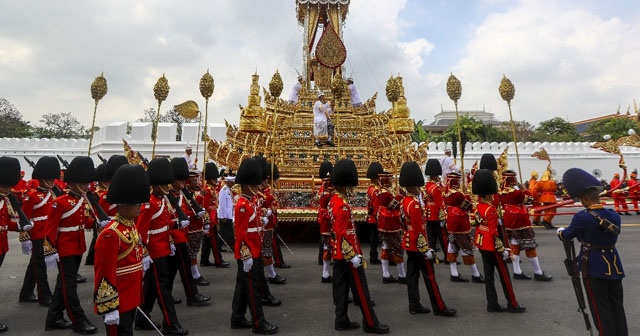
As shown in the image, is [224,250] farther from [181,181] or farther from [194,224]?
[181,181]

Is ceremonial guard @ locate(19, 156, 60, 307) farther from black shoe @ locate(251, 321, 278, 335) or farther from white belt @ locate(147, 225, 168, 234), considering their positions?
black shoe @ locate(251, 321, 278, 335)

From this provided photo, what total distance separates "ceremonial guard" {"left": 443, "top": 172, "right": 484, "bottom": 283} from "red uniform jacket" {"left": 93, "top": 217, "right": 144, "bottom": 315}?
5.16 meters

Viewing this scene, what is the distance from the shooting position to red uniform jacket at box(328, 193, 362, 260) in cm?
421

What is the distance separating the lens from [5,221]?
15.1 feet

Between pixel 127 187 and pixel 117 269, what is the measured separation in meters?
0.68

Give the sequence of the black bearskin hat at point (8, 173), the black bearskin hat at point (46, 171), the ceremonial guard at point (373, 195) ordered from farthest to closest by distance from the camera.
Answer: the ceremonial guard at point (373, 195), the black bearskin hat at point (46, 171), the black bearskin hat at point (8, 173)

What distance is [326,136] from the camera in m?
11.4

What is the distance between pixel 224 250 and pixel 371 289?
498cm

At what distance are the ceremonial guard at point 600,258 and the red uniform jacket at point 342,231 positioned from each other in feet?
7.06

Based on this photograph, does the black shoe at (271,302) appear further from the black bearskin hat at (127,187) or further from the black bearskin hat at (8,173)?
the black bearskin hat at (8,173)

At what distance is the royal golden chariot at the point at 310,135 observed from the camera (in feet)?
31.6

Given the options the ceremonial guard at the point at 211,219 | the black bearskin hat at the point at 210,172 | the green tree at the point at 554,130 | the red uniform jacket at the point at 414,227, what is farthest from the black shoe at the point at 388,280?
the green tree at the point at 554,130

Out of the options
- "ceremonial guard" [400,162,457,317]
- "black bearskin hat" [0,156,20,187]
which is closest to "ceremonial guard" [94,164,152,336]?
"black bearskin hat" [0,156,20,187]

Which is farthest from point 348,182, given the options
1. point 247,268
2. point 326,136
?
point 326,136
